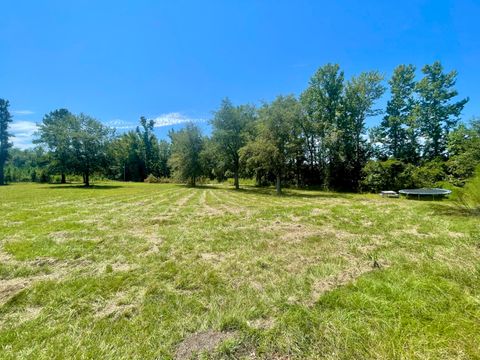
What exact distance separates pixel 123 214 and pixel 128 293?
5.88m

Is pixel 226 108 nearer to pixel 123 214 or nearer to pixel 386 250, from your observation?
pixel 123 214

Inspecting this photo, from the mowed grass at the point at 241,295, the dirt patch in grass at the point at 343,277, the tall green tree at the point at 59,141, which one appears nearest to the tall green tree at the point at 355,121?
the mowed grass at the point at 241,295

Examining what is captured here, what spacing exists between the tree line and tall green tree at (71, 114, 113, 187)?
0.33 ft

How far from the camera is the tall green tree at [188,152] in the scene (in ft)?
87.7

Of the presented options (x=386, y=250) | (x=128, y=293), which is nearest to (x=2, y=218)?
(x=128, y=293)

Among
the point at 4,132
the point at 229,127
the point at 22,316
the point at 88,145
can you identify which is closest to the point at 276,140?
the point at 229,127

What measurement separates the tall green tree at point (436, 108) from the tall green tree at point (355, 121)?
3.63m

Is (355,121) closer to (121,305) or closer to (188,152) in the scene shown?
(188,152)

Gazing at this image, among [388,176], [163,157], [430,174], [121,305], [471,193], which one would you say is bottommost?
[121,305]

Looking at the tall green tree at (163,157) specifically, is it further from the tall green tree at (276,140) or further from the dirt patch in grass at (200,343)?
the dirt patch in grass at (200,343)

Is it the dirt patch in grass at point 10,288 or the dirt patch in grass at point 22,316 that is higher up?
Result: the dirt patch in grass at point 10,288

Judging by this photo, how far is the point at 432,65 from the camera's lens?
69.5ft

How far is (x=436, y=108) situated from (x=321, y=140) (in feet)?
34.3

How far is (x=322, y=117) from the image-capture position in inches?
1025
